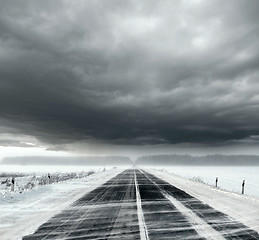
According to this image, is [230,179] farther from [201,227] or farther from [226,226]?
[201,227]

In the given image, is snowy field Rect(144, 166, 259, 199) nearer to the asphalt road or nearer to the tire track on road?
the tire track on road

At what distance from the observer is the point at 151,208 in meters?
10.5

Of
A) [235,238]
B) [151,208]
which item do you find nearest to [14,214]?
[151,208]

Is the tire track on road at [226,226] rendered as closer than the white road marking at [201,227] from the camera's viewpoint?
No

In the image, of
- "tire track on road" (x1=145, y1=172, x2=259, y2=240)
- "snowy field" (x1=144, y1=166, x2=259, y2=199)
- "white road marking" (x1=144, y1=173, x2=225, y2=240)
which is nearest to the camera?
"white road marking" (x1=144, y1=173, x2=225, y2=240)

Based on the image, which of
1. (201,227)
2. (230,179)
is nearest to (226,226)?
(201,227)

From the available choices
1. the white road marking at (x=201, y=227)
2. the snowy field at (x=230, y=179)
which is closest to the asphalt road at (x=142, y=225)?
the white road marking at (x=201, y=227)

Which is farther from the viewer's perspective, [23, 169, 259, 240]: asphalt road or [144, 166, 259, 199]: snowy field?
[144, 166, 259, 199]: snowy field

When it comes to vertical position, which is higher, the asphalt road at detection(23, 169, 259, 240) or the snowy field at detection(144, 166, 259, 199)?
the asphalt road at detection(23, 169, 259, 240)

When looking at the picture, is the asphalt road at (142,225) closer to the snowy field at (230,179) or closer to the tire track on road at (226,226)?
the tire track on road at (226,226)

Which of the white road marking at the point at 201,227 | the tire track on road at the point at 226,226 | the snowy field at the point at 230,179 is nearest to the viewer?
the white road marking at the point at 201,227

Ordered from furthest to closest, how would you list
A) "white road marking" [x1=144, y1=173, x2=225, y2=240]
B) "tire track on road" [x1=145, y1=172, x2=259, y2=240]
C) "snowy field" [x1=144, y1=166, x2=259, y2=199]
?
"snowy field" [x1=144, y1=166, x2=259, y2=199]
"tire track on road" [x1=145, y1=172, x2=259, y2=240]
"white road marking" [x1=144, y1=173, x2=225, y2=240]

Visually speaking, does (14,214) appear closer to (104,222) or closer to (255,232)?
(104,222)

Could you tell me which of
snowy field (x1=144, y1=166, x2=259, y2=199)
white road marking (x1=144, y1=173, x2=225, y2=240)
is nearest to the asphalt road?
white road marking (x1=144, y1=173, x2=225, y2=240)
